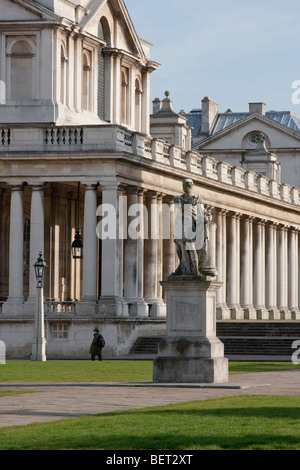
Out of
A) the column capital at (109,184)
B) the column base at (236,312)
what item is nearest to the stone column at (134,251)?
the column capital at (109,184)

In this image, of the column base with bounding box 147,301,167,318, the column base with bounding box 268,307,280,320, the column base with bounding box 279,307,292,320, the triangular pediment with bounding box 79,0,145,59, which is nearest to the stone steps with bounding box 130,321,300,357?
the column base with bounding box 147,301,167,318

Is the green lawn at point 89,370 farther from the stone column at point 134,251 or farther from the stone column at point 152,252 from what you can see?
the stone column at point 152,252

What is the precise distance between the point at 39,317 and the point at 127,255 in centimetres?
1212

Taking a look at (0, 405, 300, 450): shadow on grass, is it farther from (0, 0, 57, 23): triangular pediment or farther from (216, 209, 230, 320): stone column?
(216, 209, 230, 320): stone column

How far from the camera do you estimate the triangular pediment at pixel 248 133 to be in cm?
12219

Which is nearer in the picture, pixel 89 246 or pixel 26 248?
pixel 89 246

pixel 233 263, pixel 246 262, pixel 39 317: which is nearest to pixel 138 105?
pixel 233 263

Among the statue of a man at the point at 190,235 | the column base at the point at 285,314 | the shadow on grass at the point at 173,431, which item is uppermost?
A: the statue of a man at the point at 190,235

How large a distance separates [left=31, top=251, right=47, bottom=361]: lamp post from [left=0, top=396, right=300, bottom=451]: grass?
25.9 m

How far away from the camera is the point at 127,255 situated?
63.2m

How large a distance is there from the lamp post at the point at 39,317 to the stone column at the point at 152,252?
539 inches

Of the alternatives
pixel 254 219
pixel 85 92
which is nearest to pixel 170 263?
pixel 85 92

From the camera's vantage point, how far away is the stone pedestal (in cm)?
3375

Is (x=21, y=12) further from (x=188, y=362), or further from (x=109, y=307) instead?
(x=188, y=362)
